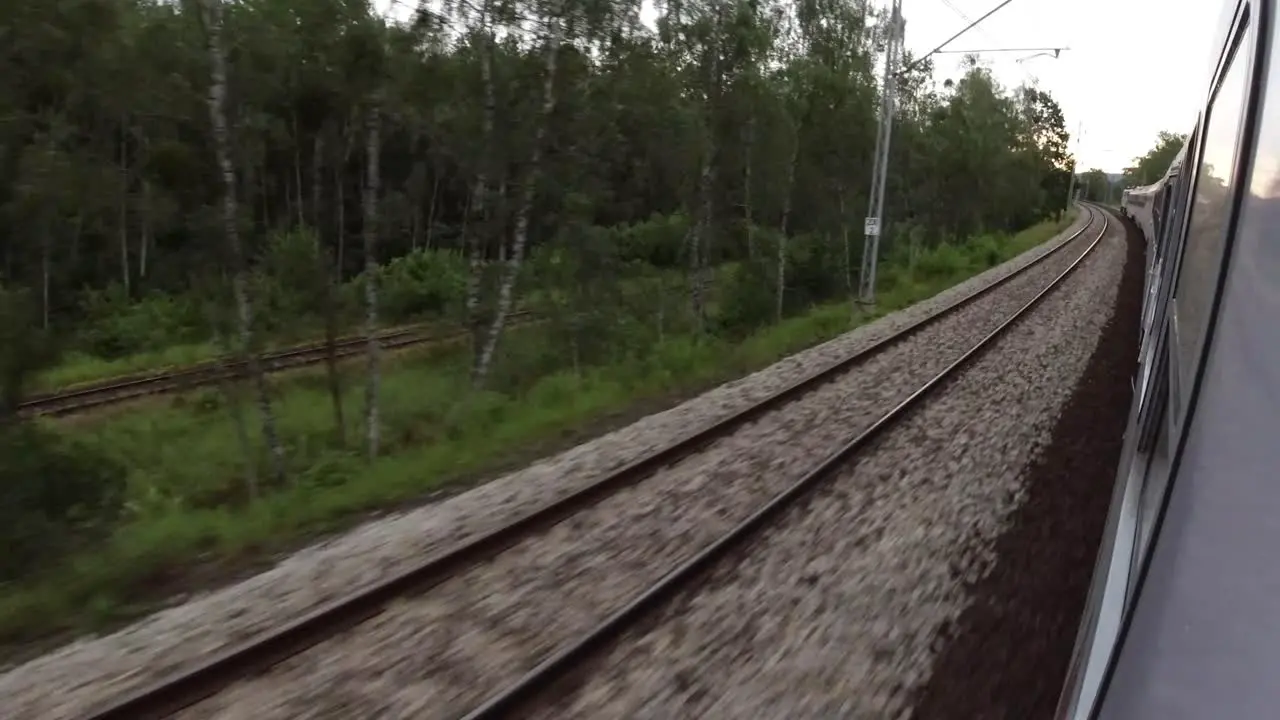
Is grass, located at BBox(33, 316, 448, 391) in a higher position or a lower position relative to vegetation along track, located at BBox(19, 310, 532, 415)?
lower

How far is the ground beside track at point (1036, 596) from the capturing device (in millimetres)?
5070

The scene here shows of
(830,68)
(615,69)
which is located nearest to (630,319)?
(615,69)

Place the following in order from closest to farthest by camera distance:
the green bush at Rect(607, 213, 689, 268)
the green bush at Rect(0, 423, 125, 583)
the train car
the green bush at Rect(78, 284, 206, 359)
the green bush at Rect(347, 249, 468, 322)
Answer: the train car → the green bush at Rect(0, 423, 125, 583) → the green bush at Rect(78, 284, 206, 359) → the green bush at Rect(347, 249, 468, 322) → the green bush at Rect(607, 213, 689, 268)

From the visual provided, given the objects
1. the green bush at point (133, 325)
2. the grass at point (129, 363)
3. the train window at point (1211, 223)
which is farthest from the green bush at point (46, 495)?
the green bush at point (133, 325)

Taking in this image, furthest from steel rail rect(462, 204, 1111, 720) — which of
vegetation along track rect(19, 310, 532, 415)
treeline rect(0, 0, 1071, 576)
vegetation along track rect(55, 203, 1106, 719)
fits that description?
vegetation along track rect(19, 310, 532, 415)

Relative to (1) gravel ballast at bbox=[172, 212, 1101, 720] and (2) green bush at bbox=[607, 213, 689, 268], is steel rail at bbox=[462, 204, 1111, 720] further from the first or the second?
(2) green bush at bbox=[607, 213, 689, 268]

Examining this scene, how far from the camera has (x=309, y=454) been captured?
16.3 m

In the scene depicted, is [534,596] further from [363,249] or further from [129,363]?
[129,363]

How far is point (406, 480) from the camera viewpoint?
9.41 metres

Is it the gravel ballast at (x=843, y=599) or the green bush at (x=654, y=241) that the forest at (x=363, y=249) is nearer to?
the gravel ballast at (x=843, y=599)

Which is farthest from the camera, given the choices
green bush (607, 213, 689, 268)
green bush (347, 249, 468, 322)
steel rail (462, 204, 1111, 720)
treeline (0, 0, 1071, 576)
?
green bush (607, 213, 689, 268)

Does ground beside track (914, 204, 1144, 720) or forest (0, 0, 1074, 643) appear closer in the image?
ground beside track (914, 204, 1144, 720)

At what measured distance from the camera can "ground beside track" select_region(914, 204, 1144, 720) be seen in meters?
5.07

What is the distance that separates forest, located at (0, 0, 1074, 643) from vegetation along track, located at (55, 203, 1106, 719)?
184cm
